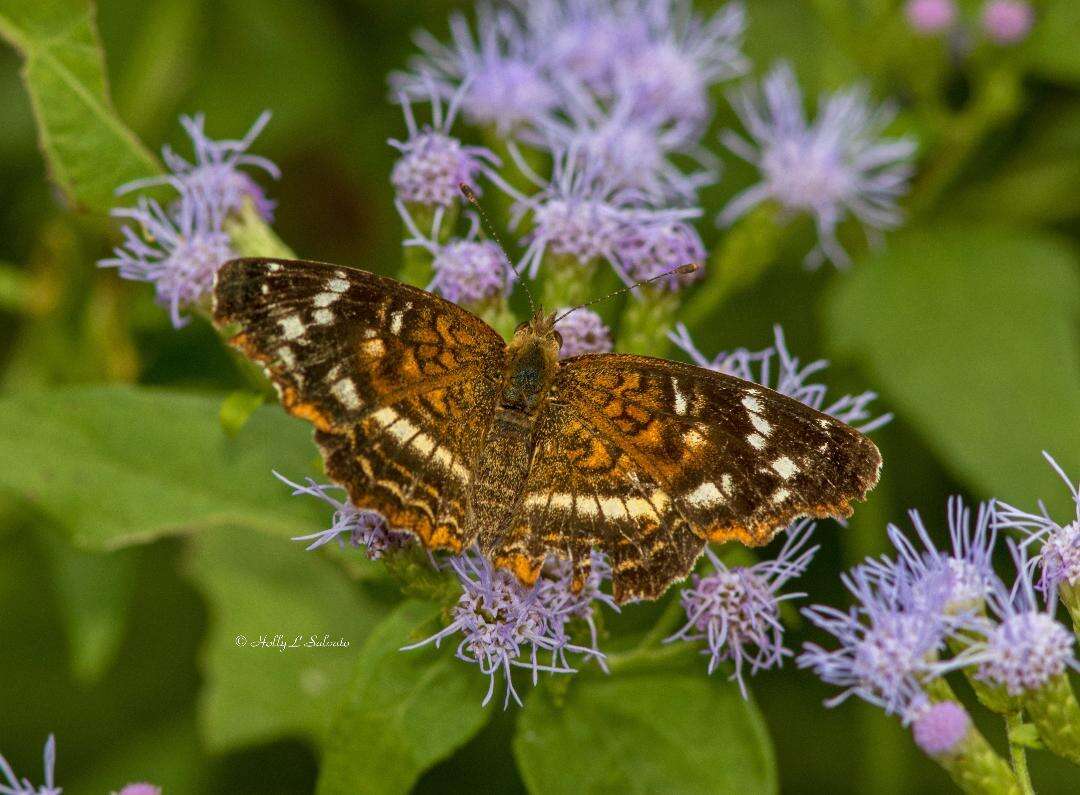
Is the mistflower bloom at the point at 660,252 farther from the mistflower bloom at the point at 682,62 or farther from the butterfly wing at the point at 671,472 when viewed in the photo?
the mistflower bloom at the point at 682,62

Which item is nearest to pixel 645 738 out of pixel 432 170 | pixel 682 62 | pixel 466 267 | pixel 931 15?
pixel 466 267

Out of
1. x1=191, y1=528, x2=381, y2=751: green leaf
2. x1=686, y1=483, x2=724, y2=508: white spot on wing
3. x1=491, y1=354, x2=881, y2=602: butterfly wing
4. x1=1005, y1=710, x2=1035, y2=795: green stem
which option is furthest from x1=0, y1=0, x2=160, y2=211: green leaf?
x1=1005, y1=710, x2=1035, y2=795: green stem

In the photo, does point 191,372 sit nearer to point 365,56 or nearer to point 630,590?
point 365,56

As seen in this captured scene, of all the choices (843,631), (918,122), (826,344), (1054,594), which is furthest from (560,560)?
(918,122)

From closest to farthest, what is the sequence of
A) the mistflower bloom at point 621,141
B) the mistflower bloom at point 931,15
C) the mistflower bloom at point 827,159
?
the mistflower bloom at point 621,141 → the mistflower bloom at point 827,159 → the mistflower bloom at point 931,15

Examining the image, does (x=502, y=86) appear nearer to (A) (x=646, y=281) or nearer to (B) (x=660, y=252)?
(B) (x=660, y=252)

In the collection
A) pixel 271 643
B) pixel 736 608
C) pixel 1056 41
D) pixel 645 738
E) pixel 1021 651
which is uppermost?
pixel 1056 41
